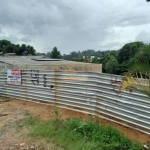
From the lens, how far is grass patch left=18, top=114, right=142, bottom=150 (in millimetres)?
4281

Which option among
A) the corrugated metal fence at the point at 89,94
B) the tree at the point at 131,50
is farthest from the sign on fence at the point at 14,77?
the tree at the point at 131,50

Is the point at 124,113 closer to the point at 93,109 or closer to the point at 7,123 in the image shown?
the point at 93,109

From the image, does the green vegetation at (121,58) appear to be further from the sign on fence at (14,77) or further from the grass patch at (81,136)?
the sign on fence at (14,77)

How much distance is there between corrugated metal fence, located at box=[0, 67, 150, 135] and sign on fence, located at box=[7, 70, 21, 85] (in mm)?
251

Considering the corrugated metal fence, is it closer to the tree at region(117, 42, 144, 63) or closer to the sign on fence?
the sign on fence

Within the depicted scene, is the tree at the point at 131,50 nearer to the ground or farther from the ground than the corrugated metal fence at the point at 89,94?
farther from the ground

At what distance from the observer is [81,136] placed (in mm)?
4719

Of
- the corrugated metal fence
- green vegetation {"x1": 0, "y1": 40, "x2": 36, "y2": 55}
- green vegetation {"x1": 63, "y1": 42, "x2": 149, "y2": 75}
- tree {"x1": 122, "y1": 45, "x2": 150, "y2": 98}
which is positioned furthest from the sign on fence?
green vegetation {"x1": 0, "y1": 40, "x2": 36, "y2": 55}

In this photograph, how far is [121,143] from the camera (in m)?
4.39

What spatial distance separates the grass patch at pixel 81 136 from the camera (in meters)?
4.28

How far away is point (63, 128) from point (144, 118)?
2130 mm

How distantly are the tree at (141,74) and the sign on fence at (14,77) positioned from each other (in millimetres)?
6496

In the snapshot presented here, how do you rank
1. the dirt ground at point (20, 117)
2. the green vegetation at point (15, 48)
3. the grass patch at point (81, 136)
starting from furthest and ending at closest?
1. the green vegetation at point (15, 48)
2. the dirt ground at point (20, 117)
3. the grass patch at point (81, 136)

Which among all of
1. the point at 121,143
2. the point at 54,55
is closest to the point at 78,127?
the point at 121,143
